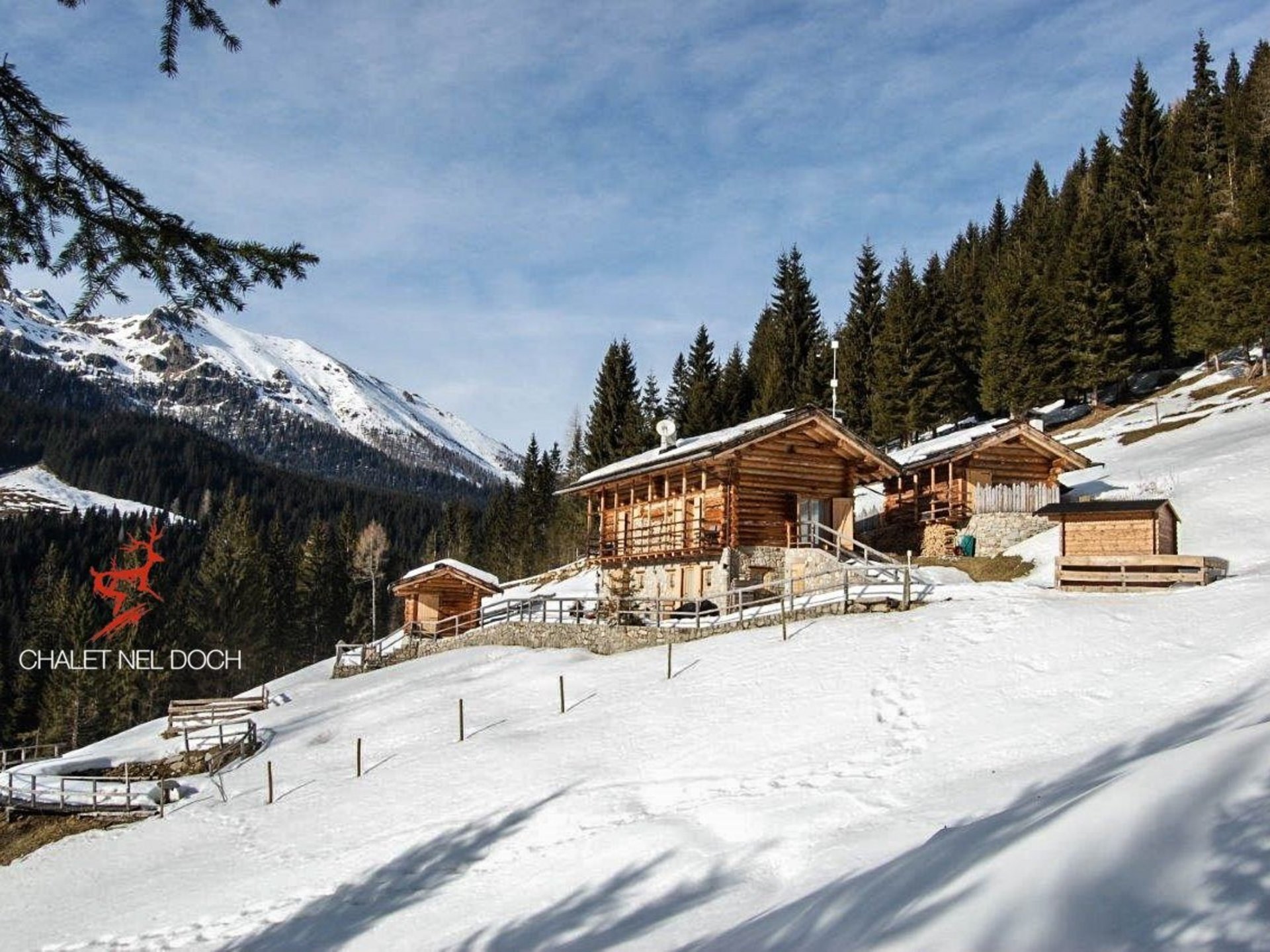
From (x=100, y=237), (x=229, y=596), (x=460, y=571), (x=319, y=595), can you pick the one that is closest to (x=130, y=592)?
(x=229, y=596)

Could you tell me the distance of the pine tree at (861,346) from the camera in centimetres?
6956

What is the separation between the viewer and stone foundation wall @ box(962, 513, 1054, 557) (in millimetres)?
38250

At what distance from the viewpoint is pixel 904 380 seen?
6359 centimetres

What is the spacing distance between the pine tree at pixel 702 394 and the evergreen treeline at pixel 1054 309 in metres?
0.17

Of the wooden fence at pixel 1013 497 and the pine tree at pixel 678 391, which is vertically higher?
the pine tree at pixel 678 391

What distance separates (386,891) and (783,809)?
633 centimetres

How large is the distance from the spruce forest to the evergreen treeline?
17cm

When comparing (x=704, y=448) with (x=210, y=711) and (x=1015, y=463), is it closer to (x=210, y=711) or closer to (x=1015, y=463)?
(x=1015, y=463)

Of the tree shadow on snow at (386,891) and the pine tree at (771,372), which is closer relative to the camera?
the tree shadow on snow at (386,891)

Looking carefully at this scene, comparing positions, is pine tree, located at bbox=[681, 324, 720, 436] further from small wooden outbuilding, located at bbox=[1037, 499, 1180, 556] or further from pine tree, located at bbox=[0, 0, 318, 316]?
pine tree, located at bbox=[0, 0, 318, 316]

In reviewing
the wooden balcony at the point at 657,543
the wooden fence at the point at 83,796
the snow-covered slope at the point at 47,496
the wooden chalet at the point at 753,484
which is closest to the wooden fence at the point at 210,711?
the wooden fence at the point at 83,796

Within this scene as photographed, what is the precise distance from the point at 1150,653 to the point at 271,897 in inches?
674

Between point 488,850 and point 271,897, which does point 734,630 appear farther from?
point 271,897

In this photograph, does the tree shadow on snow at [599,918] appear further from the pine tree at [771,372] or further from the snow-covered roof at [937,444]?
the pine tree at [771,372]
